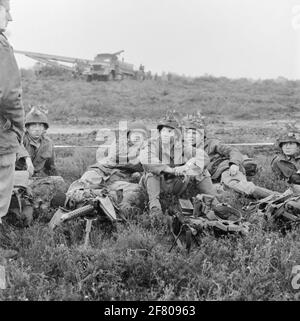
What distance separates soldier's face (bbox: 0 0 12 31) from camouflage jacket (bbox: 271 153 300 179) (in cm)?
462

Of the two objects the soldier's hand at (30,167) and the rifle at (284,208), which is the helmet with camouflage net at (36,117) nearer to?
the soldier's hand at (30,167)

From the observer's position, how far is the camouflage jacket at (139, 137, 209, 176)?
19.0 feet

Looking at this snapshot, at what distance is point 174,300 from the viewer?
3.51 m

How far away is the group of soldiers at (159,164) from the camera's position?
577 cm

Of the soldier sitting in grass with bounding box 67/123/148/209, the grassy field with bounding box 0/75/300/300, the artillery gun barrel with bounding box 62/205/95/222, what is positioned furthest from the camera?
the soldier sitting in grass with bounding box 67/123/148/209

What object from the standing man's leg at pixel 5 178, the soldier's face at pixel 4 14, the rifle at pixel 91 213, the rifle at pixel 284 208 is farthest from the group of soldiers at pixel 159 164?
the soldier's face at pixel 4 14

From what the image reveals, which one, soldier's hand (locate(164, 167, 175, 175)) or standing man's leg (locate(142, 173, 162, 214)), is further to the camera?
soldier's hand (locate(164, 167, 175, 175))

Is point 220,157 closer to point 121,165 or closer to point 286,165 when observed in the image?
point 286,165

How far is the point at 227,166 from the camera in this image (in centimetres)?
685

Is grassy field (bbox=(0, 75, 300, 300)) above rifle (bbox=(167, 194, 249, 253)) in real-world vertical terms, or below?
below

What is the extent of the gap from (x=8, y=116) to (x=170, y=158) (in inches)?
110

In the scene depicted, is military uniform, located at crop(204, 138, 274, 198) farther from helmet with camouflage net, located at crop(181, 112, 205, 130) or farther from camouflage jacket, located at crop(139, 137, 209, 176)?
camouflage jacket, located at crop(139, 137, 209, 176)

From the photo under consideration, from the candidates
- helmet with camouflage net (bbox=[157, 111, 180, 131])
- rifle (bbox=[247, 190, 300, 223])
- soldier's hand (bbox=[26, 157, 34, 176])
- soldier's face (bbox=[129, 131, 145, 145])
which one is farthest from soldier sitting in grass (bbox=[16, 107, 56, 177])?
rifle (bbox=[247, 190, 300, 223])

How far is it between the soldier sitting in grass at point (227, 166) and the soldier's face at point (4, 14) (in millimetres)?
3618
